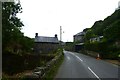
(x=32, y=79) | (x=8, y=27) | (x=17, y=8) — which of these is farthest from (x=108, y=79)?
(x=17, y=8)

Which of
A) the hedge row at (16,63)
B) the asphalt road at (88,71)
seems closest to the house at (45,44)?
the hedge row at (16,63)

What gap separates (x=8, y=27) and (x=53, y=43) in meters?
57.6

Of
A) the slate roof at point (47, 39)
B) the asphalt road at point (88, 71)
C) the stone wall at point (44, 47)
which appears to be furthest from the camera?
the slate roof at point (47, 39)

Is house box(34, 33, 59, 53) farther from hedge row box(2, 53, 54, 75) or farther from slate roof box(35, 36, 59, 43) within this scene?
hedge row box(2, 53, 54, 75)

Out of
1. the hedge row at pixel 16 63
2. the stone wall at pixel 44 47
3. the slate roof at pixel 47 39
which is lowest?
the hedge row at pixel 16 63

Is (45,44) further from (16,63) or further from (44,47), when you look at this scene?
(16,63)

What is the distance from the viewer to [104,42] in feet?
184

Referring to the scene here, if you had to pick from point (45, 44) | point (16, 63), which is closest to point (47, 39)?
point (45, 44)

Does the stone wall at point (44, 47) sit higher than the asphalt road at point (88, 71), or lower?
higher

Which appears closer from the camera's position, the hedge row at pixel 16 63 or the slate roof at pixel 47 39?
the hedge row at pixel 16 63

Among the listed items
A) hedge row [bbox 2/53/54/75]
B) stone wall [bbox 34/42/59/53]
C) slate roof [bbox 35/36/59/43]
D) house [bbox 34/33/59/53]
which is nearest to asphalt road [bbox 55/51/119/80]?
hedge row [bbox 2/53/54/75]

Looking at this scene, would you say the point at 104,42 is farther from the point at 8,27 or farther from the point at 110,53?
→ the point at 8,27

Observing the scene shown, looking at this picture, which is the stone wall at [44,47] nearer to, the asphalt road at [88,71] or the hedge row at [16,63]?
the hedge row at [16,63]

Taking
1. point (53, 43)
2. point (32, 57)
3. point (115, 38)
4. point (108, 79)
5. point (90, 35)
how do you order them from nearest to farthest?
1. point (108, 79)
2. point (115, 38)
3. point (32, 57)
4. point (90, 35)
5. point (53, 43)
